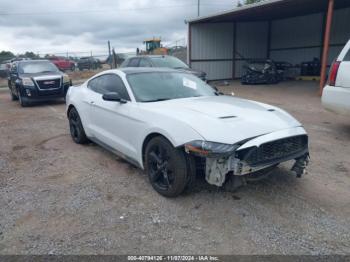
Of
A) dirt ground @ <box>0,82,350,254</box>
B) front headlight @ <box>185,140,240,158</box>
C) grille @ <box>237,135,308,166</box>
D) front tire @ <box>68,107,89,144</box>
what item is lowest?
dirt ground @ <box>0,82,350,254</box>

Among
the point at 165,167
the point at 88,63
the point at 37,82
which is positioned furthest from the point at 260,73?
the point at 88,63

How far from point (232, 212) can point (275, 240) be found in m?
0.58

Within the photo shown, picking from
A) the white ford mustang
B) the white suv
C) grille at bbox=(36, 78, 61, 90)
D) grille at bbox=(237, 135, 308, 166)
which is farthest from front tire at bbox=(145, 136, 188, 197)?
grille at bbox=(36, 78, 61, 90)

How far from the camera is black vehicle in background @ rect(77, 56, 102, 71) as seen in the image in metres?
33.4

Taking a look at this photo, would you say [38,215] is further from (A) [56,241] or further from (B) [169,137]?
(B) [169,137]

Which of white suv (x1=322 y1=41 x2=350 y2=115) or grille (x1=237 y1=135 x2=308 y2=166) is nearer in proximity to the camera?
grille (x1=237 y1=135 x2=308 y2=166)

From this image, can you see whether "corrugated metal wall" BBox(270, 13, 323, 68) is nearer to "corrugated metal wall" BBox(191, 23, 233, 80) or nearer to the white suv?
"corrugated metal wall" BBox(191, 23, 233, 80)

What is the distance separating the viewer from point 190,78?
4801mm

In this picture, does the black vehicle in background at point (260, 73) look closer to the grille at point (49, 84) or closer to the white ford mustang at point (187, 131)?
the grille at point (49, 84)

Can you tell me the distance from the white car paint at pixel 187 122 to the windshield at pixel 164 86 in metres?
0.13

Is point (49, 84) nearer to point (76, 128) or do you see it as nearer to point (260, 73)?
point (76, 128)

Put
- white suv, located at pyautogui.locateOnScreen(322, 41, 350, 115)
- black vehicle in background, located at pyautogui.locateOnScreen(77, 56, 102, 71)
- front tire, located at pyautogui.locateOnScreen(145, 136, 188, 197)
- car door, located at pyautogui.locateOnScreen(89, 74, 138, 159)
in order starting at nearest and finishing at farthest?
front tire, located at pyautogui.locateOnScreen(145, 136, 188, 197), car door, located at pyautogui.locateOnScreen(89, 74, 138, 159), white suv, located at pyautogui.locateOnScreen(322, 41, 350, 115), black vehicle in background, located at pyautogui.locateOnScreen(77, 56, 102, 71)

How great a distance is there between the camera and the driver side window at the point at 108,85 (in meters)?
4.26

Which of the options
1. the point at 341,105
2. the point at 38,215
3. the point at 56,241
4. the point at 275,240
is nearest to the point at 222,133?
the point at 275,240
